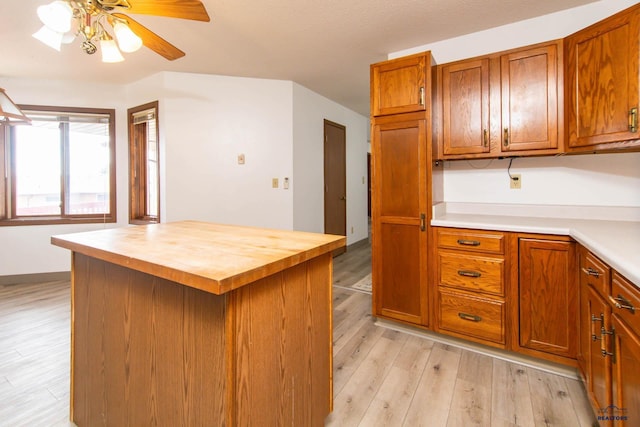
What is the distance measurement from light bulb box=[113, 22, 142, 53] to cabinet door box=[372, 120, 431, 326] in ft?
5.57

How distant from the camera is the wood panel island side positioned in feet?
3.10

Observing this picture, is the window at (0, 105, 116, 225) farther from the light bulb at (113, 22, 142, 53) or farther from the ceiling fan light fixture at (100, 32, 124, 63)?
the light bulb at (113, 22, 142, 53)

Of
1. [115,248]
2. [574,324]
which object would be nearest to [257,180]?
[115,248]

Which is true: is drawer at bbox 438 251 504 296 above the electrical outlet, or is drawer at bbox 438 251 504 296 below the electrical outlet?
below

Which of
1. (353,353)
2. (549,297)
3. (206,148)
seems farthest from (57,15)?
(549,297)

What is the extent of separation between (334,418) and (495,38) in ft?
9.73

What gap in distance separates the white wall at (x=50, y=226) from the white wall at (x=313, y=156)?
225 centimetres

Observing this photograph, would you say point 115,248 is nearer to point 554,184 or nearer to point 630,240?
point 630,240

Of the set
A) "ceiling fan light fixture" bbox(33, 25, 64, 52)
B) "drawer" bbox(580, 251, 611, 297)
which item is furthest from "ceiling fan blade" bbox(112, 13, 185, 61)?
"drawer" bbox(580, 251, 611, 297)

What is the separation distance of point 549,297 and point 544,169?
104 cm

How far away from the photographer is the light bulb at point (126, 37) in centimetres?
152

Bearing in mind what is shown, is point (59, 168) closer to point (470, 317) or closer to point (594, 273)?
point (470, 317)

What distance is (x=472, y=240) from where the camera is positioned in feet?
6.88

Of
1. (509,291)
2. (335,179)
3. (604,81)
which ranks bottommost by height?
(509,291)
